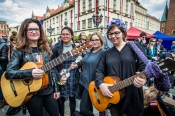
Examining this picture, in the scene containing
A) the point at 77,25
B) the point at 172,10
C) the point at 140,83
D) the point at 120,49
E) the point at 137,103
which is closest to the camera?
the point at 140,83

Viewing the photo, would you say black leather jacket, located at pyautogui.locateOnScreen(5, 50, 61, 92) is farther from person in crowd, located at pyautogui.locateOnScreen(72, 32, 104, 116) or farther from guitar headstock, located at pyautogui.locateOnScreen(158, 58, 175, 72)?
guitar headstock, located at pyautogui.locateOnScreen(158, 58, 175, 72)

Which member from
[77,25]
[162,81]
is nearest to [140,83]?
[162,81]

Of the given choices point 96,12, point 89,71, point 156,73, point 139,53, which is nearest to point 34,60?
point 89,71

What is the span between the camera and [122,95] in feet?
6.05

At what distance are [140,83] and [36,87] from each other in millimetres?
1310

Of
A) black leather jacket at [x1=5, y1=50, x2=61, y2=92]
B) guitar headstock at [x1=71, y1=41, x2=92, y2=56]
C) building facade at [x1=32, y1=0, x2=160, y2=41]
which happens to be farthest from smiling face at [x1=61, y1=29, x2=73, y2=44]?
building facade at [x1=32, y1=0, x2=160, y2=41]

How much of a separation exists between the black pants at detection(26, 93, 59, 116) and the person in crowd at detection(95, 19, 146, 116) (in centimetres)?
75

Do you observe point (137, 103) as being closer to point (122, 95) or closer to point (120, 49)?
point (122, 95)

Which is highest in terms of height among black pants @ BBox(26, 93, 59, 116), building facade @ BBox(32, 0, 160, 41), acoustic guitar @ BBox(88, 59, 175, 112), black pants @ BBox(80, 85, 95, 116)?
building facade @ BBox(32, 0, 160, 41)

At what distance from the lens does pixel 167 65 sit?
1.37 m

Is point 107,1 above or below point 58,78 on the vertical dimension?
above

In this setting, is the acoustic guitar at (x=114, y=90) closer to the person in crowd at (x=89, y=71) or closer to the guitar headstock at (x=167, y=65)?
the guitar headstock at (x=167, y=65)

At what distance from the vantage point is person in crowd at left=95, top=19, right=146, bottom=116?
69.9 inches

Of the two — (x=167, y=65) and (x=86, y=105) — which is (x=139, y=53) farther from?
(x=86, y=105)
